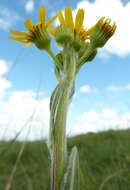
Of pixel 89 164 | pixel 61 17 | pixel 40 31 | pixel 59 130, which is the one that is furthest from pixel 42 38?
pixel 89 164

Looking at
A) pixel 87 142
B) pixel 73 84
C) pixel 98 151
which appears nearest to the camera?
pixel 73 84

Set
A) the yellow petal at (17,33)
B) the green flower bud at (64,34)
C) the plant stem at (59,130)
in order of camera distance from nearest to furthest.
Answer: the plant stem at (59,130) → the green flower bud at (64,34) → the yellow petal at (17,33)

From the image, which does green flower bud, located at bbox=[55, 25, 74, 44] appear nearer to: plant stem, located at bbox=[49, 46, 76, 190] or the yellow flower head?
the yellow flower head

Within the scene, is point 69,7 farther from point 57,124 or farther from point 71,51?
point 57,124

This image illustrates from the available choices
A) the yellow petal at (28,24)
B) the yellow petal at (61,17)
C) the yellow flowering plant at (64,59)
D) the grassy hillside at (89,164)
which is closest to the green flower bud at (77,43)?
the yellow flowering plant at (64,59)

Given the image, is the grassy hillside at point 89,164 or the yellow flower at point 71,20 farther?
the grassy hillside at point 89,164

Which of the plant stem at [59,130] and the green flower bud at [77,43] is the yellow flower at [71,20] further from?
the plant stem at [59,130]

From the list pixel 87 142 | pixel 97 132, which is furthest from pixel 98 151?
pixel 97 132

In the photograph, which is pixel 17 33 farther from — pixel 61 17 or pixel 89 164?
pixel 89 164

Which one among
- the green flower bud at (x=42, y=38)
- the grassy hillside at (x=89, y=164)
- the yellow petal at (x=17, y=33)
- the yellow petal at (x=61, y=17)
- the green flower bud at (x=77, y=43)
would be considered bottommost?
the grassy hillside at (x=89, y=164)
